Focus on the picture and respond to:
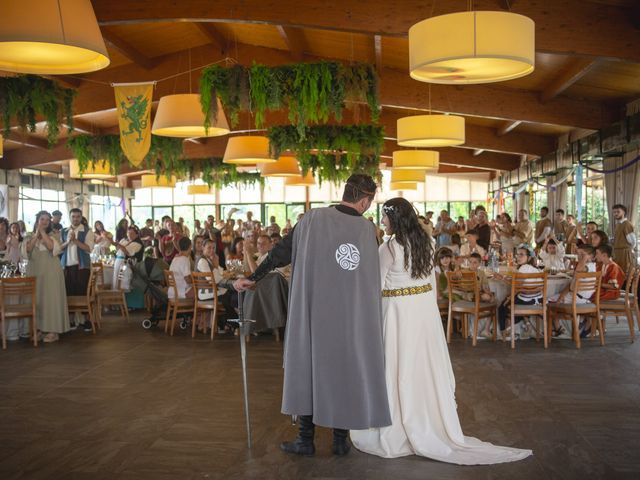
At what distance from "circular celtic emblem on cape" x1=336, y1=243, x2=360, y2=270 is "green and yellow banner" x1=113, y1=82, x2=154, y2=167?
5.64 metres

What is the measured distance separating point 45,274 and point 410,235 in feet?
19.0

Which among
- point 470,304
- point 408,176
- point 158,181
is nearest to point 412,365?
point 470,304

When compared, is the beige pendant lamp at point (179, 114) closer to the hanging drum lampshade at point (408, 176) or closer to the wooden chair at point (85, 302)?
the wooden chair at point (85, 302)

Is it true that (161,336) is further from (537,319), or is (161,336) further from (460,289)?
(537,319)

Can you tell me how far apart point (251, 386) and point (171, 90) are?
811cm

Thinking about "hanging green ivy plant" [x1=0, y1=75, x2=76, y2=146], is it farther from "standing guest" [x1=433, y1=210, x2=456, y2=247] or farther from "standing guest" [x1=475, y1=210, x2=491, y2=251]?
"standing guest" [x1=433, y1=210, x2=456, y2=247]

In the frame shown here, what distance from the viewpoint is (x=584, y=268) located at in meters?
7.77

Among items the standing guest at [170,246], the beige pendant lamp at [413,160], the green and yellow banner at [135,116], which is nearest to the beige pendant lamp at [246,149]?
the green and yellow banner at [135,116]

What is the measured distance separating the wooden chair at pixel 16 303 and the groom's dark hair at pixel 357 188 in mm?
5319

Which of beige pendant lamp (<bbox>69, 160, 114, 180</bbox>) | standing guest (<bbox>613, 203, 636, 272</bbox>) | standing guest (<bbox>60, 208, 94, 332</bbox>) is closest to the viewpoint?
standing guest (<bbox>60, 208, 94, 332</bbox>)

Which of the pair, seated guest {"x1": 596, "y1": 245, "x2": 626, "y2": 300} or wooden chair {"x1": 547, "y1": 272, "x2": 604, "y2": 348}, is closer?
wooden chair {"x1": 547, "y1": 272, "x2": 604, "y2": 348}

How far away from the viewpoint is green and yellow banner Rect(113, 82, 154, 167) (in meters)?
8.80

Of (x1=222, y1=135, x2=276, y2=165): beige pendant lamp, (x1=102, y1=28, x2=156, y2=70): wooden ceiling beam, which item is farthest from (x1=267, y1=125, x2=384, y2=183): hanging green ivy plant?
(x1=102, y1=28, x2=156, y2=70): wooden ceiling beam

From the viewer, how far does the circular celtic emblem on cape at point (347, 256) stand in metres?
3.83
